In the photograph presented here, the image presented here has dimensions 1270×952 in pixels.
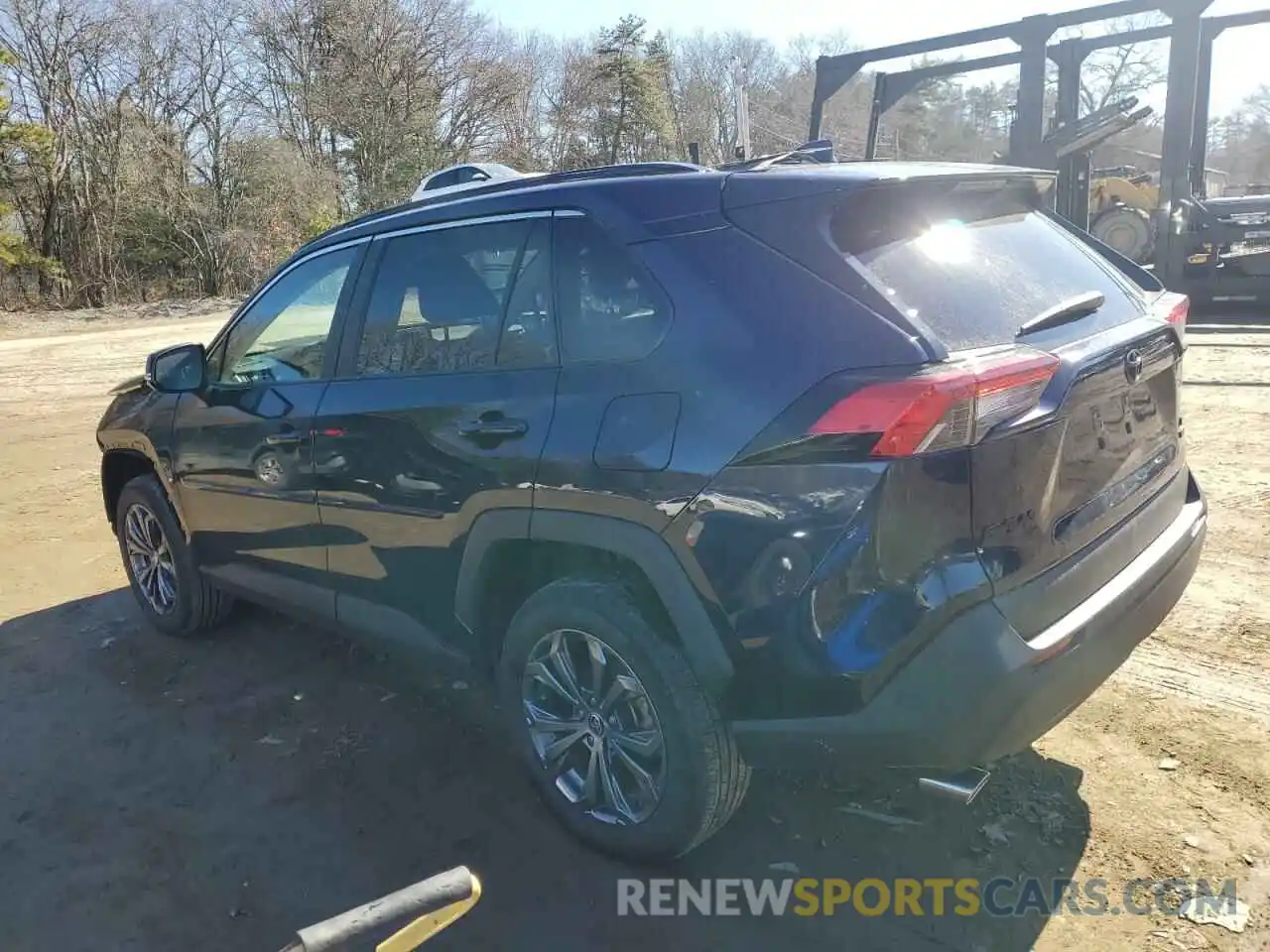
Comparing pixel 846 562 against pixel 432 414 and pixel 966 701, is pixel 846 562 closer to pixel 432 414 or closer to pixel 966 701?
pixel 966 701

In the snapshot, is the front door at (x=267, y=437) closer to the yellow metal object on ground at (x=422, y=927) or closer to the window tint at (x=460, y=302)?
the window tint at (x=460, y=302)

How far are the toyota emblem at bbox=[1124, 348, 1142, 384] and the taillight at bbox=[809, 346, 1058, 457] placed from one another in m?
0.54

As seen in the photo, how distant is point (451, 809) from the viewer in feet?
10.4

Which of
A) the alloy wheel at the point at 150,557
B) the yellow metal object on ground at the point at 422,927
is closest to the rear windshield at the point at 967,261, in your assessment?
the yellow metal object on ground at the point at 422,927

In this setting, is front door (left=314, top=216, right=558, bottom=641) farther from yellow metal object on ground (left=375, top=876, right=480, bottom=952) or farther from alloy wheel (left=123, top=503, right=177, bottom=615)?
alloy wheel (left=123, top=503, right=177, bottom=615)

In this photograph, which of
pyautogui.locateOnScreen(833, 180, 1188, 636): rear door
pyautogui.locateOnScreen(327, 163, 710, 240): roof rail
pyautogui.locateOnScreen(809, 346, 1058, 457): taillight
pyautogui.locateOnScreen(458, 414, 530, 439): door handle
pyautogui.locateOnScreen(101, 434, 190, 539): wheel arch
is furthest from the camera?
pyautogui.locateOnScreen(101, 434, 190, 539): wheel arch

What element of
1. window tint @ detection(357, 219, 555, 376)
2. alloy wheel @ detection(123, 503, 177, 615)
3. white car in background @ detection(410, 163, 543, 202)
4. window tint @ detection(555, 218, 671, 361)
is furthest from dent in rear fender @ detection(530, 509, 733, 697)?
alloy wheel @ detection(123, 503, 177, 615)

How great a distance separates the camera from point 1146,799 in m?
2.99

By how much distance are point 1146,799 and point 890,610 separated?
1.41 metres

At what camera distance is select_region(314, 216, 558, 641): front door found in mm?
2852

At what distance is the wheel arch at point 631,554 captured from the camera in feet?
7.98

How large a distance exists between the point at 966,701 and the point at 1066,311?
1.07 metres

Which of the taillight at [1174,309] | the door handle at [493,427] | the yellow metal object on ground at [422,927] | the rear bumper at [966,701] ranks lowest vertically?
the yellow metal object on ground at [422,927]

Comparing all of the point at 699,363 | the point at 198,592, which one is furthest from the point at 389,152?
the point at 699,363
